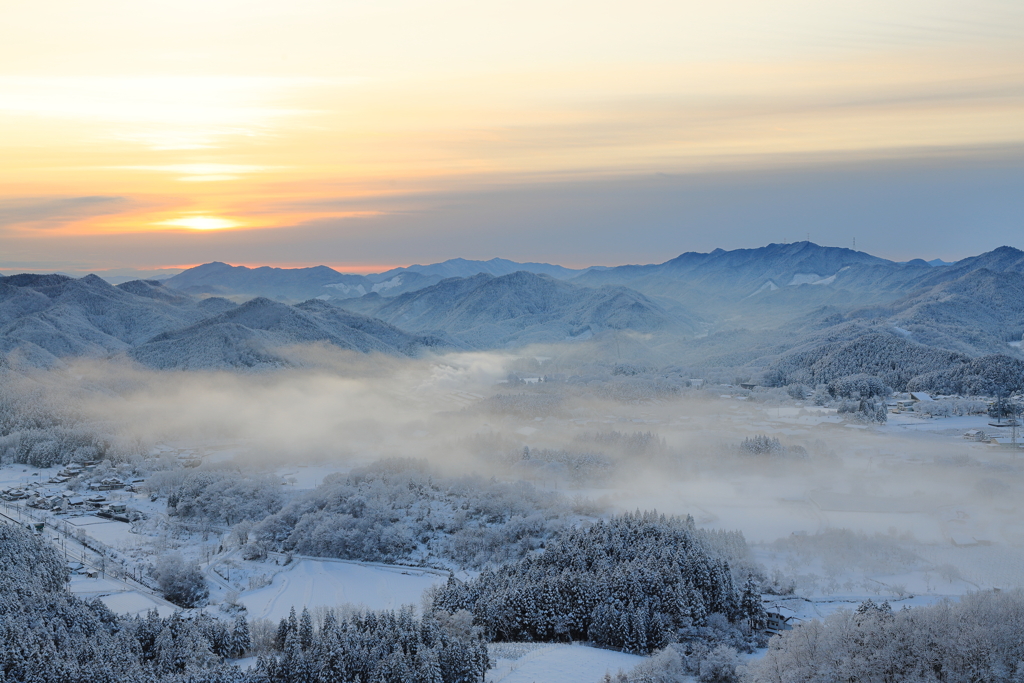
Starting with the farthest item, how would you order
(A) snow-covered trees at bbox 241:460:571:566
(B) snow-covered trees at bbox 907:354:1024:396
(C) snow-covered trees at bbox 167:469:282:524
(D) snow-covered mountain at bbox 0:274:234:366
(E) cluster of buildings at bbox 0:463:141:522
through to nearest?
(D) snow-covered mountain at bbox 0:274:234:366
(B) snow-covered trees at bbox 907:354:1024:396
(E) cluster of buildings at bbox 0:463:141:522
(C) snow-covered trees at bbox 167:469:282:524
(A) snow-covered trees at bbox 241:460:571:566

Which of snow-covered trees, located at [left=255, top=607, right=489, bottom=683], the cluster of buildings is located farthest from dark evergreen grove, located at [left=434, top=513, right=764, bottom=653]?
the cluster of buildings

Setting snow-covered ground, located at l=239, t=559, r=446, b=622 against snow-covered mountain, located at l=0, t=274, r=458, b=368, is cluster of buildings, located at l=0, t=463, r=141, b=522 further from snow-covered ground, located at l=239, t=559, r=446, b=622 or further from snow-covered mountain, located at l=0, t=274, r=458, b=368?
snow-covered mountain, located at l=0, t=274, r=458, b=368

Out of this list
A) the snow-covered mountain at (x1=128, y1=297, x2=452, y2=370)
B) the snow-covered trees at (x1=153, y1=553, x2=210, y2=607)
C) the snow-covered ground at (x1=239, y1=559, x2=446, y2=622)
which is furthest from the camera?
the snow-covered mountain at (x1=128, y1=297, x2=452, y2=370)

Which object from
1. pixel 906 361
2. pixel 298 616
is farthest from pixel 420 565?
pixel 906 361

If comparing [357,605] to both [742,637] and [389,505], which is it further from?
[742,637]

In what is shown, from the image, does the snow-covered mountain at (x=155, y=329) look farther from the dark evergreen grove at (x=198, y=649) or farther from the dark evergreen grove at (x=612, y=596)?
the dark evergreen grove at (x=612, y=596)
